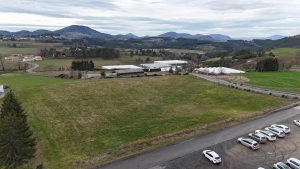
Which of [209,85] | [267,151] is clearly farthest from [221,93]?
[267,151]

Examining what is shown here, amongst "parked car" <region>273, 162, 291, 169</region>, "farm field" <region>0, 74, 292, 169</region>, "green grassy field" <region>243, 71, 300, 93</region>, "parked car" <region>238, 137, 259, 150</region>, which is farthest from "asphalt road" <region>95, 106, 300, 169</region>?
"green grassy field" <region>243, 71, 300, 93</region>

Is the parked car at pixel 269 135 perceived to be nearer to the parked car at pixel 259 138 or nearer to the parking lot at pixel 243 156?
the parking lot at pixel 243 156

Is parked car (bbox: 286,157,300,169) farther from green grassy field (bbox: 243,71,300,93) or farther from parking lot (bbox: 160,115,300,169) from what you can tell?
green grassy field (bbox: 243,71,300,93)

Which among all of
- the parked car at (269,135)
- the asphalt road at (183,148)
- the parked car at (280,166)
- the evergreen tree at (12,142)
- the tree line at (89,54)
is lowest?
the asphalt road at (183,148)

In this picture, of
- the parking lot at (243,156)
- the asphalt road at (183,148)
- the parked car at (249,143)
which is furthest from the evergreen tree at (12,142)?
the parked car at (249,143)

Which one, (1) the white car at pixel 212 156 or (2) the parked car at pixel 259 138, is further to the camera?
(2) the parked car at pixel 259 138

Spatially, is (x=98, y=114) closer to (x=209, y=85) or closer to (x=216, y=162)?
(x=216, y=162)

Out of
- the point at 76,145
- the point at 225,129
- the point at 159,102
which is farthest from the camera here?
the point at 159,102
